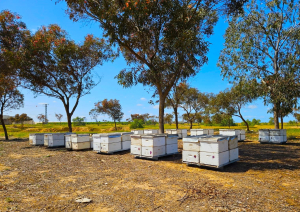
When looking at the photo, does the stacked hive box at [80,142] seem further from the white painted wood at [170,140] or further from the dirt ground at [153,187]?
the white painted wood at [170,140]

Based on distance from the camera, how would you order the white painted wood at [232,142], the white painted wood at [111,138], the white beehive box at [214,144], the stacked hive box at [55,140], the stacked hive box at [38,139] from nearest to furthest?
the white beehive box at [214,144], the white painted wood at [232,142], the white painted wood at [111,138], the stacked hive box at [55,140], the stacked hive box at [38,139]

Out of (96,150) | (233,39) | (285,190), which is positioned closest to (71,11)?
(96,150)

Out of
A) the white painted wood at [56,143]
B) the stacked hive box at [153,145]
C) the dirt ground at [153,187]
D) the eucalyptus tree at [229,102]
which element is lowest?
the dirt ground at [153,187]

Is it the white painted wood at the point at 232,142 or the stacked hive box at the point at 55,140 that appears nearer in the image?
the white painted wood at the point at 232,142

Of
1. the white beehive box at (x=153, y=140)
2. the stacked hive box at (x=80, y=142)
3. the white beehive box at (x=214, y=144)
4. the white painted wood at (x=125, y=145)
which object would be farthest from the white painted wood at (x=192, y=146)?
the stacked hive box at (x=80, y=142)

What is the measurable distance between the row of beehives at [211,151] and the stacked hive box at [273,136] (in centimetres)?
1017

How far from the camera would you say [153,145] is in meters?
11.9

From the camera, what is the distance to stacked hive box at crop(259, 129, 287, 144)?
59.7 ft

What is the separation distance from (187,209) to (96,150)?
10952 mm

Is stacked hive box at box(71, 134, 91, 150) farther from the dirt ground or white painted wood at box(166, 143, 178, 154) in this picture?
white painted wood at box(166, 143, 178, 154)

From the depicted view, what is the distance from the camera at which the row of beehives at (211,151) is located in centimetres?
934

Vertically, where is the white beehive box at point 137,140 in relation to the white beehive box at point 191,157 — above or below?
above

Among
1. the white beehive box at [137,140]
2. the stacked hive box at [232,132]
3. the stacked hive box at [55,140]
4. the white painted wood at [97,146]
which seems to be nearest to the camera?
the white beehive box at [137,140]

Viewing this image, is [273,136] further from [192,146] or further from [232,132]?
[192,146]
